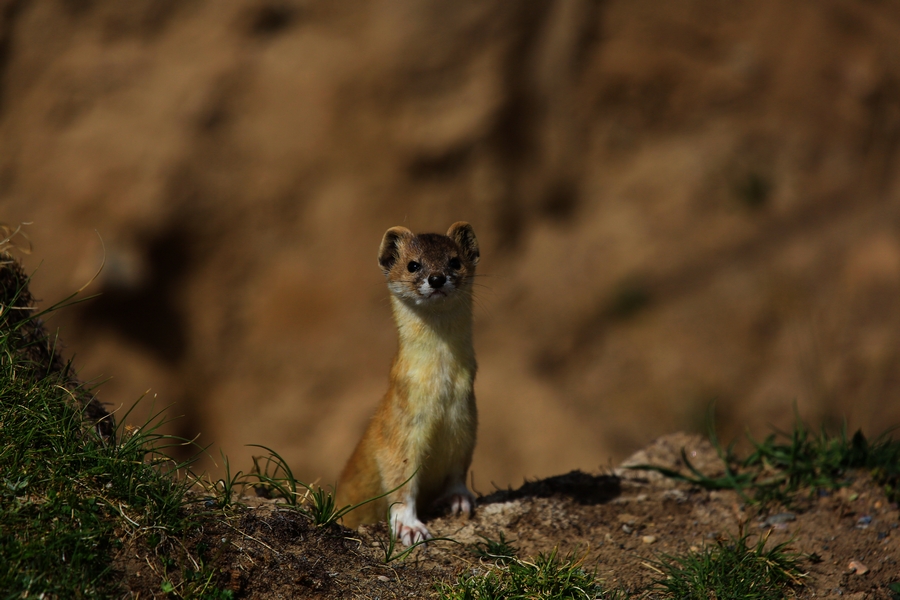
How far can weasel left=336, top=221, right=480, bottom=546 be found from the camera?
16.8 feet

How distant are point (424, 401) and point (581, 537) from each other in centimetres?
132

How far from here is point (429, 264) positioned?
5.27m

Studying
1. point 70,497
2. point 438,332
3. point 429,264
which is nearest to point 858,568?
point 438,332

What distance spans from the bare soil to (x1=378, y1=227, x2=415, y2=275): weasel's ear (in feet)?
5.89

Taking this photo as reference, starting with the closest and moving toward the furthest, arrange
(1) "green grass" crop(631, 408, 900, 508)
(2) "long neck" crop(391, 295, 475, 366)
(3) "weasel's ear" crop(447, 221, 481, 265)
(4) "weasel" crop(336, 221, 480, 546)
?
(4) "weasel" crop(336, 221, 480, 546) < (2) "long neck" crop(391, 295, 475, 366) < (1) "green grass" crop(631, 408, 900, 508) < (3) "weasel's ear" crop(447, 221, 481, 265)

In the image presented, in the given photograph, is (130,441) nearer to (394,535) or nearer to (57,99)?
(394,535)

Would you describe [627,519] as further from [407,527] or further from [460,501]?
[407,527]

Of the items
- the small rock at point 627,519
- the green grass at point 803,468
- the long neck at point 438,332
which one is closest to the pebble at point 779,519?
the green grass at point 803,468

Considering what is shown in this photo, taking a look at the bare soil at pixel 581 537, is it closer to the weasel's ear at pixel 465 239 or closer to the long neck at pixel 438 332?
the long neck at pixel 438 332

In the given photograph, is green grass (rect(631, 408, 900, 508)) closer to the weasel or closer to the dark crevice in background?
the weasel

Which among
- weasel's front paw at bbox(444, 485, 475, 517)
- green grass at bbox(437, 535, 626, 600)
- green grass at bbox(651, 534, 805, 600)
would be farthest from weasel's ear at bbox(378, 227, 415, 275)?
green grass at bbox(651, 534, 805, 600)

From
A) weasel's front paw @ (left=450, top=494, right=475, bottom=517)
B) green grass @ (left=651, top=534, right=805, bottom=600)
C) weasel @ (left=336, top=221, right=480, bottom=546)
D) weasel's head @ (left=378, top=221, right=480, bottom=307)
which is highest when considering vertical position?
weasel's head @ (left=378, top=221, right=480, bottom=307)

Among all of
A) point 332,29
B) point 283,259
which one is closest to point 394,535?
point 283,259

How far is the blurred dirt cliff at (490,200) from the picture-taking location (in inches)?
430
